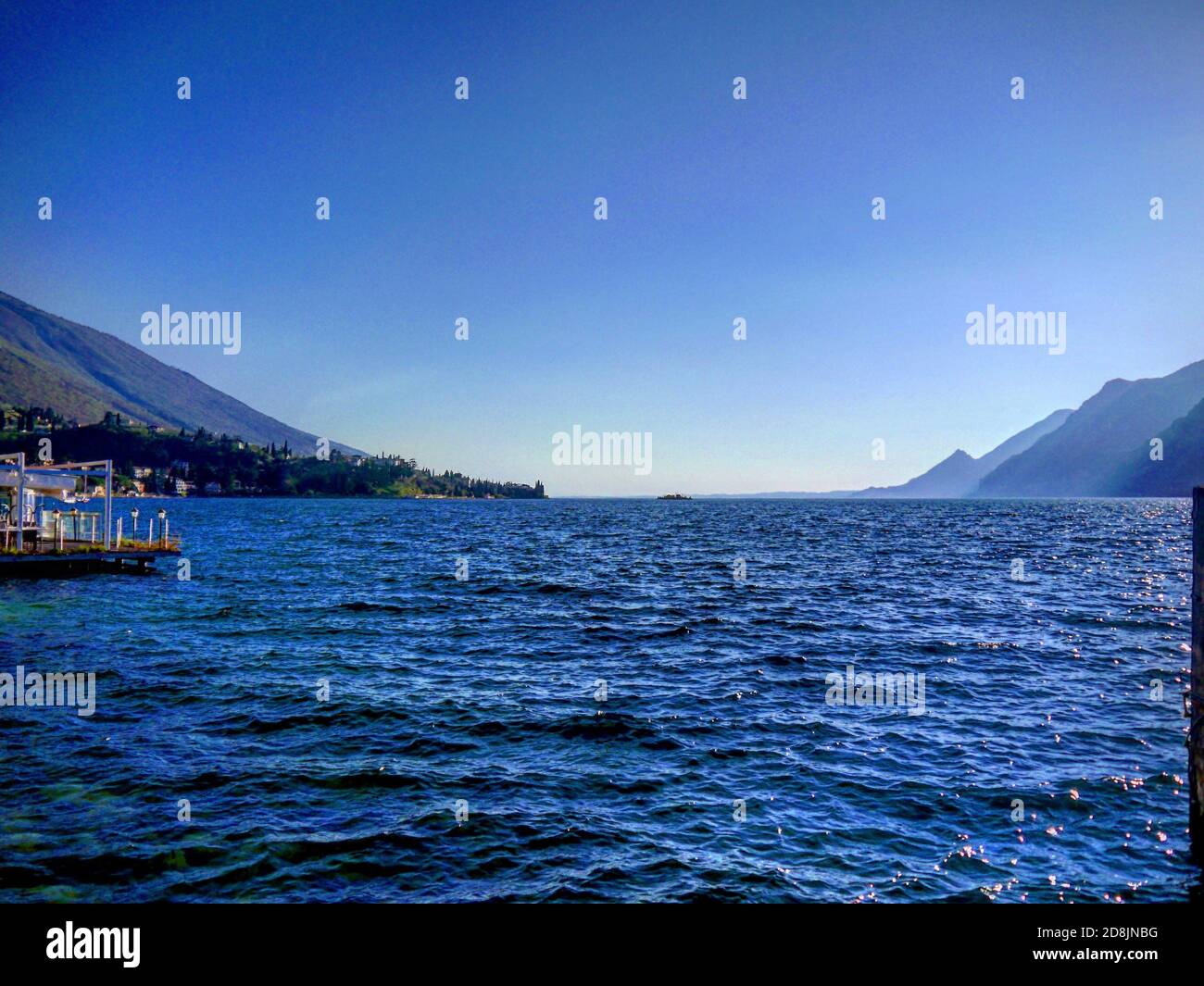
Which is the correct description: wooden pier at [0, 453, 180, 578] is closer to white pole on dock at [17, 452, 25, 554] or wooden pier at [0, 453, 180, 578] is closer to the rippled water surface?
white pole on dock at [17, 452, 25, 554]

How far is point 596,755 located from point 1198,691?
40.5 ft

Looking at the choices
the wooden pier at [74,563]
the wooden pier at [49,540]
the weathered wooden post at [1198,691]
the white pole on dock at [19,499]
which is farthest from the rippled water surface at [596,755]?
the white pole on dock at [19,499]

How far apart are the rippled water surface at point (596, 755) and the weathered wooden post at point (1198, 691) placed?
741 mm

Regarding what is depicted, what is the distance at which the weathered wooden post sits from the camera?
12391 millimetres

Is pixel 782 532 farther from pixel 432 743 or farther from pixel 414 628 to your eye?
pixel 432 743

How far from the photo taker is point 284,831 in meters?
13.4

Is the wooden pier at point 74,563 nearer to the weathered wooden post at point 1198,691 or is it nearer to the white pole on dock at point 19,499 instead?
the white pole on dock at point 19,499

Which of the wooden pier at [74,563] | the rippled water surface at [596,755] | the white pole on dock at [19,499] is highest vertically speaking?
the white pole on dock at [19,499]

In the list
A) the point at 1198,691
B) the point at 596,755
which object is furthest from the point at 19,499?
the point at 1198,691

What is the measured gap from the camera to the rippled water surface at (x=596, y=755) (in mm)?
12109

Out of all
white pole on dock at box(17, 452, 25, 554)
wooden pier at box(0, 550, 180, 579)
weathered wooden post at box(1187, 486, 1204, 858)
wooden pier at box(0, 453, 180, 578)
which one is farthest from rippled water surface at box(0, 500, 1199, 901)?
white pole on dock at box(17, 452, 25, 554)

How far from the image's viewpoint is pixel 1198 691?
12625mm

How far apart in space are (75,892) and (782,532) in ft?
359
